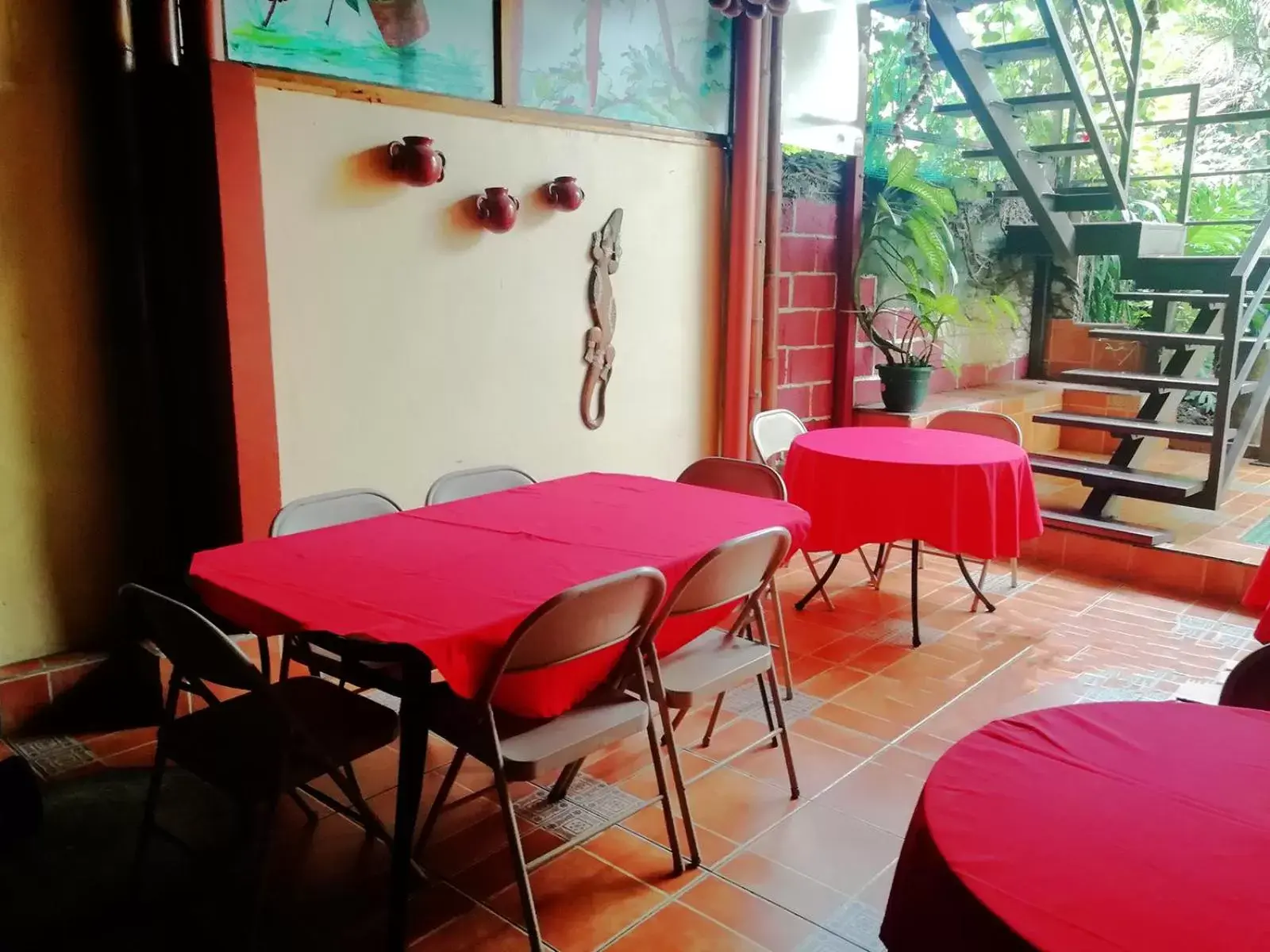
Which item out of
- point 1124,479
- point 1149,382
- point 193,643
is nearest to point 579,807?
point 193,643

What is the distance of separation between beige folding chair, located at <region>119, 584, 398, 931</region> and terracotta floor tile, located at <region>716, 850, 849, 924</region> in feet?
2.73

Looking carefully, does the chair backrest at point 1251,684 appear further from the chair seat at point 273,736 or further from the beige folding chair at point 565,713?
the chair seat at point 273,736

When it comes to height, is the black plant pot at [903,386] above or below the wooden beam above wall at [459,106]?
below

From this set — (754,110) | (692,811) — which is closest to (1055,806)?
(692,811)

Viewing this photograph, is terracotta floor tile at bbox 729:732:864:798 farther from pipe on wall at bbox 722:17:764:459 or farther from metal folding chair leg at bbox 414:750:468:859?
pipe on wall at bbox 722:17:764:459

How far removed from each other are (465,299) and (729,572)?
1.82 meters

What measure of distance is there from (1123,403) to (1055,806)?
6.27m

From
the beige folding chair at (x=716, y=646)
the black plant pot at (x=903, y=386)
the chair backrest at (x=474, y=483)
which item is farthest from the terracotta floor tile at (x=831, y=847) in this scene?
the black plant pot at (x=903, y=386)

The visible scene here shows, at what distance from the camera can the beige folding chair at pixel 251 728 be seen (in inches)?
74.0

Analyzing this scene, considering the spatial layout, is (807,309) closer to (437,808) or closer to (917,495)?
(917,495)

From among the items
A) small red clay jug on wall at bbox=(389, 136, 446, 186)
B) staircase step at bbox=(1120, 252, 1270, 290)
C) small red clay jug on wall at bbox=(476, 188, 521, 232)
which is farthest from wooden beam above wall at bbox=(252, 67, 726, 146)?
staircase step at bbox=(1120, 252, 1270, 290)

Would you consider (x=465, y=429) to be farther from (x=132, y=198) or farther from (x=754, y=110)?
(x=754, y=110)

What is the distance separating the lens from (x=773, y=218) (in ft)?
15.9

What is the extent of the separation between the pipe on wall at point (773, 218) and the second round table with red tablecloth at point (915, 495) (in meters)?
1.11
